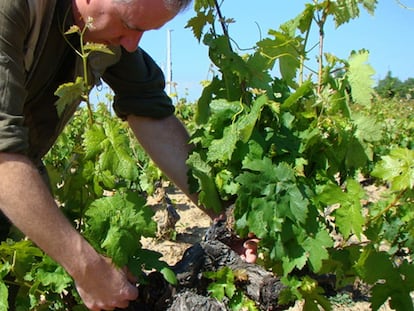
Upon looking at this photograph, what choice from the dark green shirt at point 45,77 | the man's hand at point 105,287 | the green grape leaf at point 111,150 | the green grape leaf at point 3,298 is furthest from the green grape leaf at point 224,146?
the green grape leaf at point 3,298

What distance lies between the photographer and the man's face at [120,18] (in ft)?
5.77

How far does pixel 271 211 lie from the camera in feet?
5.62

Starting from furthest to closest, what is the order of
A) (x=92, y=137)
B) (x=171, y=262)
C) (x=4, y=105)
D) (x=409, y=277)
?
(x=171, y=262)
(x=409, y=277)
(x=92, y=137)
(x=4, y=105)

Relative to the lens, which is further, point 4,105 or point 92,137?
point 92,137

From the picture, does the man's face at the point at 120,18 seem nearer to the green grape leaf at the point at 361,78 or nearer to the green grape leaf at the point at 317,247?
the green grape leaf at the point at 361,78

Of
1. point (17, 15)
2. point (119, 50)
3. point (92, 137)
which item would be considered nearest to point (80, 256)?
point (92, 137)

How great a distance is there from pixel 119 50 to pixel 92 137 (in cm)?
59

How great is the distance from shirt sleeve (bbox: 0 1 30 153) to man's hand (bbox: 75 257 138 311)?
1.40 feet

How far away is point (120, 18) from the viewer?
1800mm

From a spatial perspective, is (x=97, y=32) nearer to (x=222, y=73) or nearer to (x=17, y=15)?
(x=17, y=15)

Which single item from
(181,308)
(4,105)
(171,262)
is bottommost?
(171,262)

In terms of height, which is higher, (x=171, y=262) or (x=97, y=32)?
(x=97, y=32)

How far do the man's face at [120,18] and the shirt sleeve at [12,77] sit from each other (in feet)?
0.76

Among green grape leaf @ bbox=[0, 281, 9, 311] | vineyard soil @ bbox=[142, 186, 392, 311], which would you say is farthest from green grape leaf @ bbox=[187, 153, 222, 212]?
vineyard soil @ bbox=[142, 186, 392, 311]
